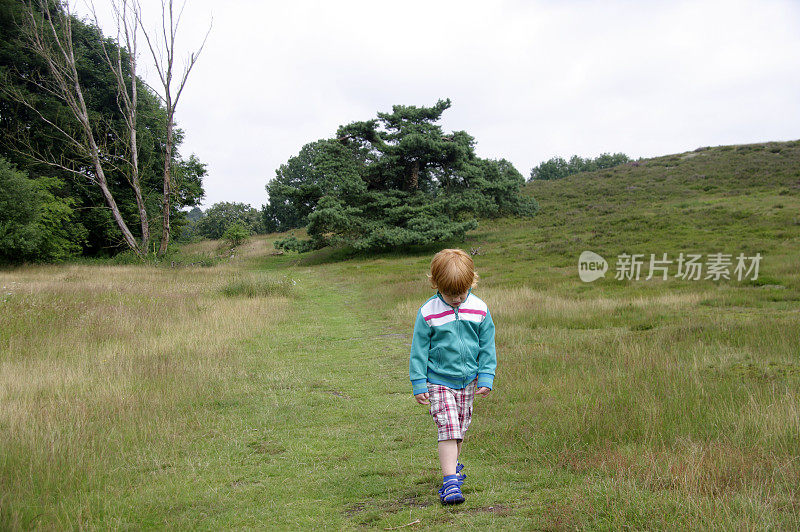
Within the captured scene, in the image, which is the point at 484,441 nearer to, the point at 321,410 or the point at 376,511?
the point at 376,511

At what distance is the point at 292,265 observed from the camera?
33.8m

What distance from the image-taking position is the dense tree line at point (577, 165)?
99938 mm

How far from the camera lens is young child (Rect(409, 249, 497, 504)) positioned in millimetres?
3525

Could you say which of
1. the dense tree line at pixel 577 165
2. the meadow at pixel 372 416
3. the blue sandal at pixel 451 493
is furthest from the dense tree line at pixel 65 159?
the dense tree line at pixel 577 165

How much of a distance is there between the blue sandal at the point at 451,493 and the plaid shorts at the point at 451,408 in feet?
0.95

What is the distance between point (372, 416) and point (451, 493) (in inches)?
96.3

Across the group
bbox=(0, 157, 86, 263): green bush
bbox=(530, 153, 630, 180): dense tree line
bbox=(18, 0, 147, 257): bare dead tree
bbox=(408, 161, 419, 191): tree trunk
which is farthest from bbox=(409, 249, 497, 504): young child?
bbox=(530, 153, 630, 180): dense tree line

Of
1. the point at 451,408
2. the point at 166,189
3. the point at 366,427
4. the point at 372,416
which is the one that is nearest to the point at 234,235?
the point at 166,189

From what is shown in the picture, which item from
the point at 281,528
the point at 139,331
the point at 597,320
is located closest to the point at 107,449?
the point at 281,528

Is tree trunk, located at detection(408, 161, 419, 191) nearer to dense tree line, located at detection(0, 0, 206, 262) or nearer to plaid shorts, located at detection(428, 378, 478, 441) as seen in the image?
dense tree line, located at detection(0, 0, 206, 262)

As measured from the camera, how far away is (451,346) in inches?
140

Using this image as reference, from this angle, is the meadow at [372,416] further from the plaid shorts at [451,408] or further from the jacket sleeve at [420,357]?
the jacket sleeve at [420,357]

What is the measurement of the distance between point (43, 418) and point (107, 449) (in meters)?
1.06

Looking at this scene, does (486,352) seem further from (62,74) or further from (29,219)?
(62,74)
